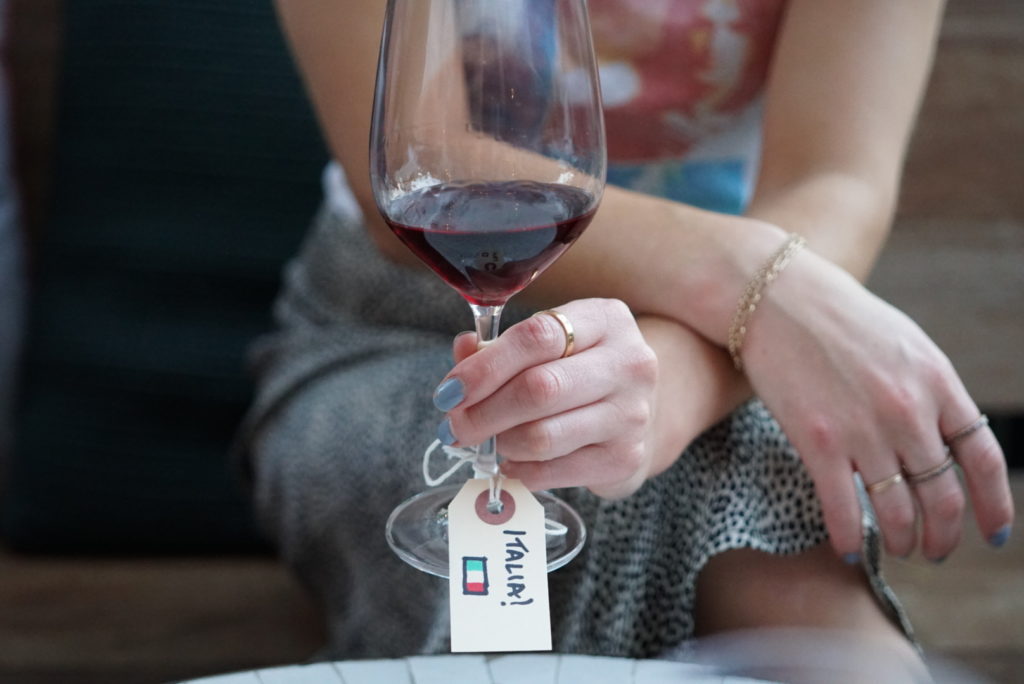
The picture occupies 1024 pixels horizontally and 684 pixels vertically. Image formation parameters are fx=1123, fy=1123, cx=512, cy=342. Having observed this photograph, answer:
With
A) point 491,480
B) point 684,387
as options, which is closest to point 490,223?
point 491,480

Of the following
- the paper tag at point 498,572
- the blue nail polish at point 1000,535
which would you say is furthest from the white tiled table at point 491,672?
the blue nail polish at point 1000,535

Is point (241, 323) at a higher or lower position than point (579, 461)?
lower

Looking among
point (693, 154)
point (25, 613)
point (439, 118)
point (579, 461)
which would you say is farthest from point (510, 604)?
point (25, 613)

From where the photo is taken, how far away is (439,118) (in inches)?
23.6

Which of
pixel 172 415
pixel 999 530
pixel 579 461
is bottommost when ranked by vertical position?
pixel 172 415

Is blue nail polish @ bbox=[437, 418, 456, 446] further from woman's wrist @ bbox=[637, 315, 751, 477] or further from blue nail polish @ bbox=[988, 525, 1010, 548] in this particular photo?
blue nail polish @ bbox=[988, 525, 1010, 548]

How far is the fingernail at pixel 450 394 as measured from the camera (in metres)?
0.60

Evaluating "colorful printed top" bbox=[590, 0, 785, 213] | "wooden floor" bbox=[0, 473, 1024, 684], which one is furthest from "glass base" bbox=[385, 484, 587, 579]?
"wooden floor" bbox=[0, 473, 1024, 684]

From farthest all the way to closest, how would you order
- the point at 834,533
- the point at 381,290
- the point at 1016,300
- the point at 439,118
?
the point at 1016,300
the point at 381,290
the point at 834,533
the point at 439,118

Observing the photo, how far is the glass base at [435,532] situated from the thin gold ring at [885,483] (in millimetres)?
244

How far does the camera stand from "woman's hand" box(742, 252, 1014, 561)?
81 centimetres

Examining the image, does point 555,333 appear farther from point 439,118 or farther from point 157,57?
point 157,57

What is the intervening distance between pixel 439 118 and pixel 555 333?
13 centimetres

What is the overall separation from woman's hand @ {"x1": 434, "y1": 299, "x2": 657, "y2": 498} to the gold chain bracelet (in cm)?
19
